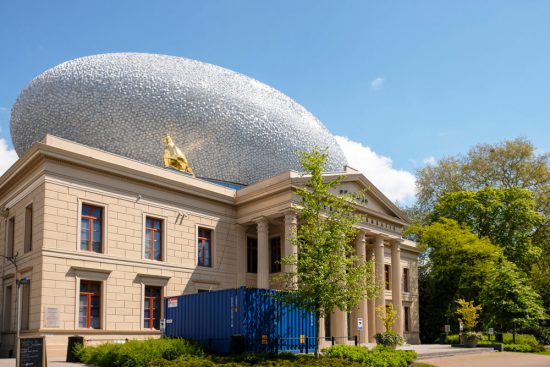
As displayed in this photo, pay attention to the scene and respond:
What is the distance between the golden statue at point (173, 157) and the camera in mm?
38219

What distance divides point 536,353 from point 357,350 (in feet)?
61.8

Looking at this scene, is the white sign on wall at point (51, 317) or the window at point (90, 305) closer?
the white sign on wall at point (51, 317)

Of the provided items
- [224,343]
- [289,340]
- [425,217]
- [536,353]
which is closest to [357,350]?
[289,340]

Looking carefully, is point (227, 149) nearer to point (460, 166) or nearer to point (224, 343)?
point (224, 343)

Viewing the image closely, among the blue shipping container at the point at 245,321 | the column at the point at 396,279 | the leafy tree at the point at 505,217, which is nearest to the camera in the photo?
the blue shipping container at the point at 245,321

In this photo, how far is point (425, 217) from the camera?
62.7 m

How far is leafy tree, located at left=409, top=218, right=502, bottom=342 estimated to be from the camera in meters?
48.7

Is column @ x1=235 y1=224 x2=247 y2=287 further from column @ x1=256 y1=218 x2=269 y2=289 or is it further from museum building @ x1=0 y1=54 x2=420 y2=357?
column @ x1=256 y1=218 x2=269 y2=289

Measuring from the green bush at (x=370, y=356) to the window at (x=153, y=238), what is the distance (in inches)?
517

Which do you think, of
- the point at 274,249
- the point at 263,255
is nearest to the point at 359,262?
the point at 274,249

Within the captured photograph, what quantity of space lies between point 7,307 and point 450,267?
112 feet

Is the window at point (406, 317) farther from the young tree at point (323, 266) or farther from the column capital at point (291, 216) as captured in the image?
the young tree at point (323, 266)

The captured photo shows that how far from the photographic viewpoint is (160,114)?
40.7m

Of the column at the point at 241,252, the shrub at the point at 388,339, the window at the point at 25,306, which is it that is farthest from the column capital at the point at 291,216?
the window at the point at 25,306
